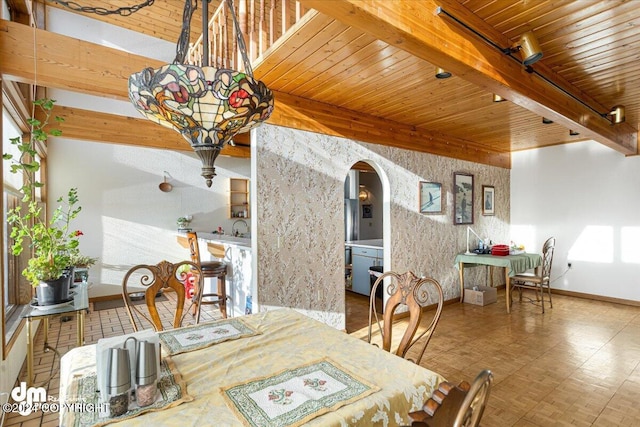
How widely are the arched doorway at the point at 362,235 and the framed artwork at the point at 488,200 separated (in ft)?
5.89

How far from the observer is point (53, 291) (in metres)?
2.38

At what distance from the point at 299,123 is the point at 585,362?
356 cm

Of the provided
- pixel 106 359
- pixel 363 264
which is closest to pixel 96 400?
pixel 106 359

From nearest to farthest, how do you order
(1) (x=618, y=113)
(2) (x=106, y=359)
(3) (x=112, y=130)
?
1. (2) (x=106, y=359)
2. (1) (x=618, y=113)
3. (3) (x=112, y=130)

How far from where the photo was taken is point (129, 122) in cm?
459

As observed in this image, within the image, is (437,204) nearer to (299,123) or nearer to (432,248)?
(432,248)

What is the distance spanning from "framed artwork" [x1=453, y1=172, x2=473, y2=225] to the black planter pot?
4.94 m

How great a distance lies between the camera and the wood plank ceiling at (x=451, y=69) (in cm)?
192

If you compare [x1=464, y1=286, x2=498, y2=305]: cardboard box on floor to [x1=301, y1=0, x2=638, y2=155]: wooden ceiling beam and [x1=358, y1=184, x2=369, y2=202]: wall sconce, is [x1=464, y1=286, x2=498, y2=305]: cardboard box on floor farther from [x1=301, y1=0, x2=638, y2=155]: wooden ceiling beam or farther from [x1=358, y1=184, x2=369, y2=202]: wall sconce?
[x1=358, y1=184, x2=369, y2=202]: wall sconce

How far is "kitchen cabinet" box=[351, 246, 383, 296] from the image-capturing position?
5174 millimetres

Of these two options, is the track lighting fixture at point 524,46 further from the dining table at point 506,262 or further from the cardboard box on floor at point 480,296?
the cardboard box on floor at point 480,296

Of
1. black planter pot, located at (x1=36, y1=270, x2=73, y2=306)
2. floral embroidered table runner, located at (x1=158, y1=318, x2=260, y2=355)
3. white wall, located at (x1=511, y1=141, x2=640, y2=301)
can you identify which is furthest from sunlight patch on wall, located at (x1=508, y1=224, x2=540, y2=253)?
black planter pot, located at (x1=36, y1=270, x2=73, y2=306)

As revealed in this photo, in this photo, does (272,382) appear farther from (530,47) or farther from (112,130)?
Answer: (112,130)

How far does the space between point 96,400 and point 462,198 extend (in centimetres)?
539
